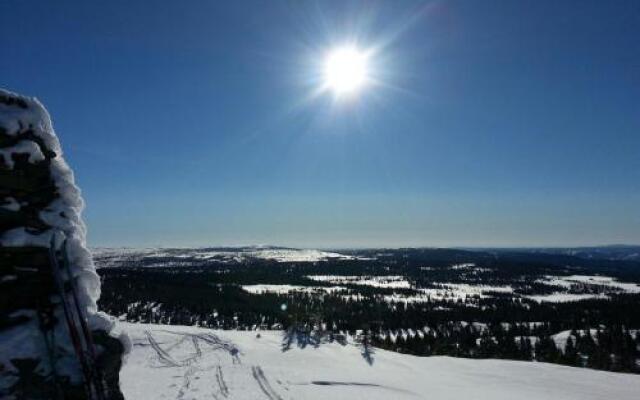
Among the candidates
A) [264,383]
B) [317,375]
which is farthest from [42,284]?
[317,375]

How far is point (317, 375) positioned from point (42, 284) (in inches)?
825

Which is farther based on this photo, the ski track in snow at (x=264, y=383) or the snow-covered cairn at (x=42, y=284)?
the ski track in snow at (x=264, y=383)

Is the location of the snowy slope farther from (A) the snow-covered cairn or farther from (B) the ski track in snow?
(A) the snow-covered cairn

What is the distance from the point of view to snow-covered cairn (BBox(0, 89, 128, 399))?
866cm

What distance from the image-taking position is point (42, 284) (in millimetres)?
9336

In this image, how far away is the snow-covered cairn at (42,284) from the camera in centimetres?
866

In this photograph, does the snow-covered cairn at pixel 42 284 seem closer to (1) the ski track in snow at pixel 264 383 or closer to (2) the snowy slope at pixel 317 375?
(2) the snowy slope at pixel 317 375

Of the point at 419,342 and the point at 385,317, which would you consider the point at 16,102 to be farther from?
the point at 385,317

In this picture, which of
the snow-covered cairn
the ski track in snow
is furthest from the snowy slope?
the snow-covered cairn

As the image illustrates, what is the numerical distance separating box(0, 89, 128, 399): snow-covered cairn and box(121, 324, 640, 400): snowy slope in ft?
41.7

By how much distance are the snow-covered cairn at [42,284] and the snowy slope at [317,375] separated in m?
12.7

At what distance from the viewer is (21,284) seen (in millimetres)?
9125

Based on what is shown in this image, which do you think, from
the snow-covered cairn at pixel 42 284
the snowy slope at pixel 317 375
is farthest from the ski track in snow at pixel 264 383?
the snow-covered cairn at pixel 42 284

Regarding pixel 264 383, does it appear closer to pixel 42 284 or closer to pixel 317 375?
pixel 317 375
